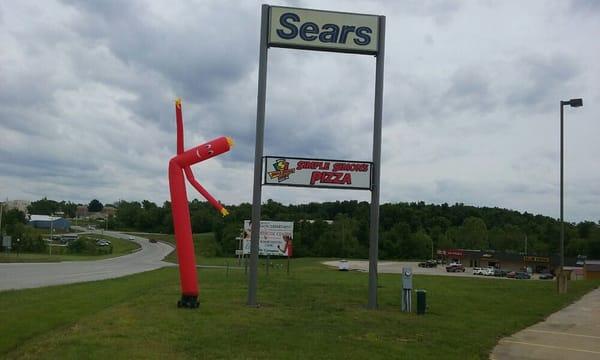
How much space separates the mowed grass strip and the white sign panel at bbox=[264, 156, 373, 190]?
3.17 m

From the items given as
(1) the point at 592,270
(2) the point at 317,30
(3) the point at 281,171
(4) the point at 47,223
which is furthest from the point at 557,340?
(4) the point at 47,223

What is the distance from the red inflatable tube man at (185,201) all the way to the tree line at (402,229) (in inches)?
2506

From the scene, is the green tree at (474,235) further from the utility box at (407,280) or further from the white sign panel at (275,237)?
the utility box at (407,280)

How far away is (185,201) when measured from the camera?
1416 cm

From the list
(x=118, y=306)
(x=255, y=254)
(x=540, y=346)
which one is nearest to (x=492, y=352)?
(x=540, y=346)

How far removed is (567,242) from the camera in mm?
104625

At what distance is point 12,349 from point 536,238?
11294 centimetres

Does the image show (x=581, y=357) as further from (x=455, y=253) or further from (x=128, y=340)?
(x=455, y=253)

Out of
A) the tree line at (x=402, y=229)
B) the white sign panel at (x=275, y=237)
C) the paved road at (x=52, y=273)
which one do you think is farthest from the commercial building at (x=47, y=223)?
the white sign panel at (x=275, y=237)

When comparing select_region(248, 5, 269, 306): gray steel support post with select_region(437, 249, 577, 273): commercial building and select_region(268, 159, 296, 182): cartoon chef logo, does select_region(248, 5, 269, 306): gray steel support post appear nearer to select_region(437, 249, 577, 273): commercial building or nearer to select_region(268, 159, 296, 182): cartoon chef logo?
select_region(268, 159, 296, 182): cartoon chef logo

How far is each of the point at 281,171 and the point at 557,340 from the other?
296 inches

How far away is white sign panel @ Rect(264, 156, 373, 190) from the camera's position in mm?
15594

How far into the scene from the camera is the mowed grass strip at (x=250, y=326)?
894 cm

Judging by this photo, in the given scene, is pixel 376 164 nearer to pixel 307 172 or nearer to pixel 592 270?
pixel 307 172
